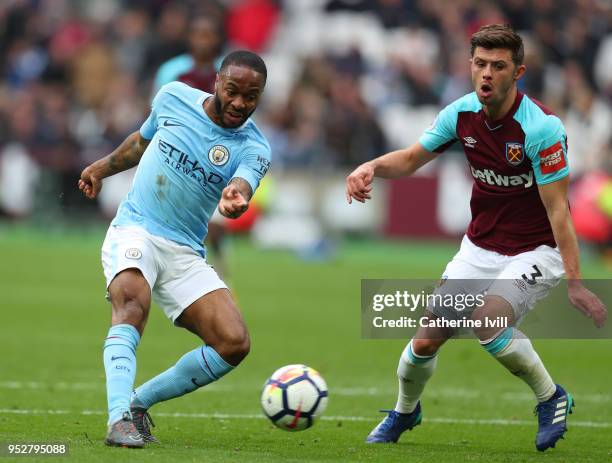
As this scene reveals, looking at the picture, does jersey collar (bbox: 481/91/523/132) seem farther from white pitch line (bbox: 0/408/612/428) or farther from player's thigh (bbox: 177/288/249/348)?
white pitch line (bbox: 0/408/612/428)

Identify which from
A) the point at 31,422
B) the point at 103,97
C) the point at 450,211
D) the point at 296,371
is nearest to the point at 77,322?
the point at 31,422

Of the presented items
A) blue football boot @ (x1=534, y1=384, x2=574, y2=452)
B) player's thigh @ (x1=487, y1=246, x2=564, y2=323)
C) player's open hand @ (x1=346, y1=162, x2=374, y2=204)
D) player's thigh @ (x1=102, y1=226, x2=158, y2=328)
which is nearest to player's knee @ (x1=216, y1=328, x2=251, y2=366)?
player's thigh @ (x1=102, y1=226, x2=158, y2=328)

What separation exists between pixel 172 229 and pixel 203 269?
307mm

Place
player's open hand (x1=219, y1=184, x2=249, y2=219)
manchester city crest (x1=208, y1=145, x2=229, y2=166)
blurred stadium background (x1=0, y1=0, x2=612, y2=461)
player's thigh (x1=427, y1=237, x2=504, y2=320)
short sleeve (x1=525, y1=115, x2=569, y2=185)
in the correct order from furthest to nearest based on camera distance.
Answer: blurred stadium background (x1=0, y1=0, x2=612, y2=461) → player's thigh (x1=427, y1=237, x2=504, y2=320) → manchester city crest (x1=208, y1=145, x2=229, y2=166) → short sleeve (x1=525, y1=115, x2=569, y2=185) → player's open hand (x1=219, y1=184, x2=249, y2=219)

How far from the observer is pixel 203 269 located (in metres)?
7.48

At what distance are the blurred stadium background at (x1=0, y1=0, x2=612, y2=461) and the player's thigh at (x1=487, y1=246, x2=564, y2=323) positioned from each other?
358cm

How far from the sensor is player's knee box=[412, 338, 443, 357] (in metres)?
7.59

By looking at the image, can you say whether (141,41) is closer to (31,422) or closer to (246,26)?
(246,26)

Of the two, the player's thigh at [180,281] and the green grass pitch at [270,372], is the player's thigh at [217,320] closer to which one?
the player's thigh at [180,281]

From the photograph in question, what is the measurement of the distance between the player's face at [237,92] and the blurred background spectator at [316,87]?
46.2 ft

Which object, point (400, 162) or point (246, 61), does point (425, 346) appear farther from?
point (246, 61)

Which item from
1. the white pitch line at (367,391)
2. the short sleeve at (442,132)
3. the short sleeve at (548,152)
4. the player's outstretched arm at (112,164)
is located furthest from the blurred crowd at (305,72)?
the player's outstretched arm at (112,164)

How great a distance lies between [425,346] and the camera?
25.0 ft

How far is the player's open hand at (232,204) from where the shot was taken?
6578mm
